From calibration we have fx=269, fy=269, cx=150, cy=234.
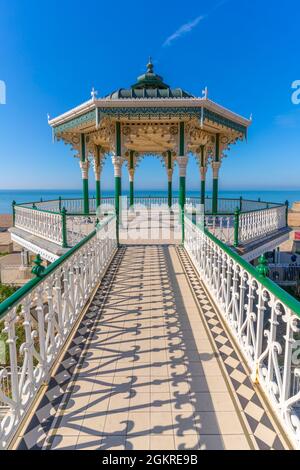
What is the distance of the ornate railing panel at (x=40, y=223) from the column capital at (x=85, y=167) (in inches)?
119

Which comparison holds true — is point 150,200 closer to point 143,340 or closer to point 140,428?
point 143,340

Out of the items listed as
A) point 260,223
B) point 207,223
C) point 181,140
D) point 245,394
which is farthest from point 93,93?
point 245,394

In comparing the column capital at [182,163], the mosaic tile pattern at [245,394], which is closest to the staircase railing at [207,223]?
the column capital at [182,163]

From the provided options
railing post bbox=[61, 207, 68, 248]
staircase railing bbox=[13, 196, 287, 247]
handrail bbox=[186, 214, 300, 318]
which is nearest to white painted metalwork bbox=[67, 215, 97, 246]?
staircase railing bbox=[13, 196, 287, 247]

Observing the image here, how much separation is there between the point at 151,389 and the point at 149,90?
9.83m

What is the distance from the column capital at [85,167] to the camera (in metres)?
12.1

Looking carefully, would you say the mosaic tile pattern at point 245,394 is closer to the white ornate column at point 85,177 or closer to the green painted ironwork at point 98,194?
the white ornate column at point 85,177

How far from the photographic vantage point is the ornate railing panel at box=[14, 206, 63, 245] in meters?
8.53

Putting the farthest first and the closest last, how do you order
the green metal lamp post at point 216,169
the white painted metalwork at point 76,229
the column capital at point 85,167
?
the column capital at point 85,167 < the green metal lamp post at point 216,169 < the white painted metalwork at point 76,229

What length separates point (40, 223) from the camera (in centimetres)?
964

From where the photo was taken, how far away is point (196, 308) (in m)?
4.52

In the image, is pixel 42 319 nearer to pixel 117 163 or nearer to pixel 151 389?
A: pixel 151 389

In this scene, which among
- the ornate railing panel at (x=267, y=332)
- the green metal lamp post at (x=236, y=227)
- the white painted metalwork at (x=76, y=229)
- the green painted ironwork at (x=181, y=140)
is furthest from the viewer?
the green painted ironwork at (x=181, y=140)
